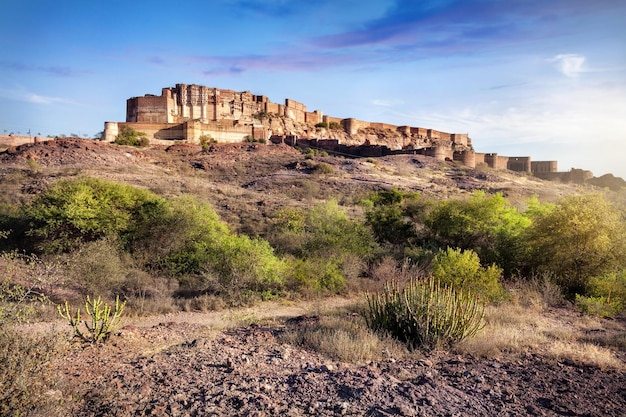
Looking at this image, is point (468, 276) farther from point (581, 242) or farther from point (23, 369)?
point (23, 369)

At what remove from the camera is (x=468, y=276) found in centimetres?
894

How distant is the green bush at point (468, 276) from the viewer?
864 cm

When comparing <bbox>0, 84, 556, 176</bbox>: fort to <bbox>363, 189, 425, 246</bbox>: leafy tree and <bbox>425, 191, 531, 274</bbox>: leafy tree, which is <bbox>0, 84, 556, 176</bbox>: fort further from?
<bbox>425, 191, 531, 274</bbox>: leafy tree

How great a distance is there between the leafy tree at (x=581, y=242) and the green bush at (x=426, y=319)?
4608 mm

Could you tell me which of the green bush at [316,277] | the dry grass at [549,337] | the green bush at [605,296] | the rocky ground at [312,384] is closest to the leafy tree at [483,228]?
the green bush at [605,296]

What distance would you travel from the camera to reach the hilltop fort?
4119cm

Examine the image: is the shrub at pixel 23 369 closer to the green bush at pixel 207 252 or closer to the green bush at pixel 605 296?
the green bush at pixel 207 252

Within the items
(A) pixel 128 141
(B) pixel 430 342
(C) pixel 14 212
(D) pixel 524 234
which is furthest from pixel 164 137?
(B) pixel 430 342

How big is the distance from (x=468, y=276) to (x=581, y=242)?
2913 mm

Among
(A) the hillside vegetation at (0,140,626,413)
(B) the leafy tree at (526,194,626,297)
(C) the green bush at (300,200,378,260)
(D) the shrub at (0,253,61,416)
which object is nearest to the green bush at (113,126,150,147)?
(A) the hillside vegetation at (0,140,626,413)

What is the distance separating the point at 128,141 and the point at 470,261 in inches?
1303

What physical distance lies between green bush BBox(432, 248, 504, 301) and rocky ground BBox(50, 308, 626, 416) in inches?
127

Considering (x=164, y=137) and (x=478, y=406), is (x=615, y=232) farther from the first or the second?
(x=164, y=137)

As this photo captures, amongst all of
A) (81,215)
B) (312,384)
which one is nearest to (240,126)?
(81,215)
